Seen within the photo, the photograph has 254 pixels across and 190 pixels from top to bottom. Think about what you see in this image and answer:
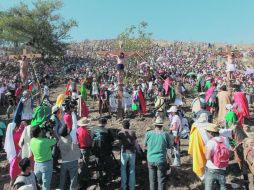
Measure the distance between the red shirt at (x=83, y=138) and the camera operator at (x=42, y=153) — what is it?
1276 mm

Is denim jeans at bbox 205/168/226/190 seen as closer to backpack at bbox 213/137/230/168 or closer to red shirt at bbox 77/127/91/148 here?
backpack at bbox 213/137/230/168

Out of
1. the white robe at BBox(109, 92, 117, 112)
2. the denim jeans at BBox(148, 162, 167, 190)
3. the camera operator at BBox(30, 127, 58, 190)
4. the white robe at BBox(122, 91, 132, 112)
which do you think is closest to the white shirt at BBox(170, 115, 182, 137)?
the denim jeans at BBox(148, 162, 167, 190)

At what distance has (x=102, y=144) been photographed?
8727mm

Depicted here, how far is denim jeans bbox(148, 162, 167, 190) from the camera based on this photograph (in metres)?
8.25

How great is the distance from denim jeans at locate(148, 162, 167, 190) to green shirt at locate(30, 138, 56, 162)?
7.44 ft

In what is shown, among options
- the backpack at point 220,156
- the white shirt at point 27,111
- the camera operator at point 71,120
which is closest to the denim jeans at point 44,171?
the camera operator at point 71,120

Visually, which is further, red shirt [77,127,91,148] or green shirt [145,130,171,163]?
red shirt [77,127,91,148]

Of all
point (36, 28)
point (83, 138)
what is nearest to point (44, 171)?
point (83, 138)

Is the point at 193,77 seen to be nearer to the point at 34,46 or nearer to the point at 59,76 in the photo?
the point at 59,76

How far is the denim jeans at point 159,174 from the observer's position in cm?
825

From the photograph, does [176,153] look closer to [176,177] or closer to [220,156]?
[176,177]

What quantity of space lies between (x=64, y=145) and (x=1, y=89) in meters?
12.9

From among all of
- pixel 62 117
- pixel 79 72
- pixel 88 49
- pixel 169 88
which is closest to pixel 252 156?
pixel 62 117

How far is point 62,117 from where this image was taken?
982 centimetres
